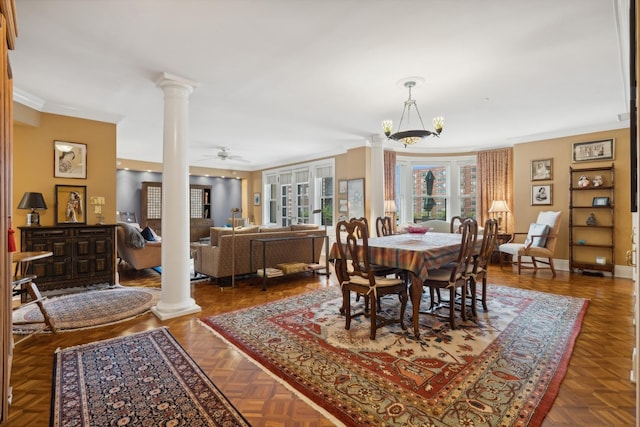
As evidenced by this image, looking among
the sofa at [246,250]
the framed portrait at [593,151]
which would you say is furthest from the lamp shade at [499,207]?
the sofa at [246,250]

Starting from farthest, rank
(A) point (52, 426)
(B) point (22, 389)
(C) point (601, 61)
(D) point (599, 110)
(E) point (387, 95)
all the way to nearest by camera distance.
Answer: (D) point (599, 110) < (E) point (387, 95) < (C) point (601, 61) < (B) point (22, 389) < (A) point (52, 426)

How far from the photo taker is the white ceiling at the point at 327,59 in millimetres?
2307

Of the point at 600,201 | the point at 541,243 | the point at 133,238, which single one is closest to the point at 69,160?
the point at 133,238

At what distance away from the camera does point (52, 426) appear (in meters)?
1.70

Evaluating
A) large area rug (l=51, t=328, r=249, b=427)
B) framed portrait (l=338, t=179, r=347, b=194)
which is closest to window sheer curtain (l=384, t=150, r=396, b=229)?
framed portrait (l=338, t=179, r=347, b=194)

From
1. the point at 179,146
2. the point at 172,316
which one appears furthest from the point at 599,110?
the point at 172,316

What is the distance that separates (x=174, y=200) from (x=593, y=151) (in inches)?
267

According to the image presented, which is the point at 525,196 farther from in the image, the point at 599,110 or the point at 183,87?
the point at 183,87

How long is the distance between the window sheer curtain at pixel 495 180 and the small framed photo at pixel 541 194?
0.48 m

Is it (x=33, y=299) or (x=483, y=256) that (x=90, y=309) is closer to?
(x=33, y=299)

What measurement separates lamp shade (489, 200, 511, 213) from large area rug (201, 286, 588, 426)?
307 cm

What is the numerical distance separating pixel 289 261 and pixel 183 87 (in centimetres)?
312

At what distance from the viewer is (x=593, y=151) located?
5547 millimetres

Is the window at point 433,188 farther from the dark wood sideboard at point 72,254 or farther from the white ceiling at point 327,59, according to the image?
the dark wood sideboard at point 72,254
